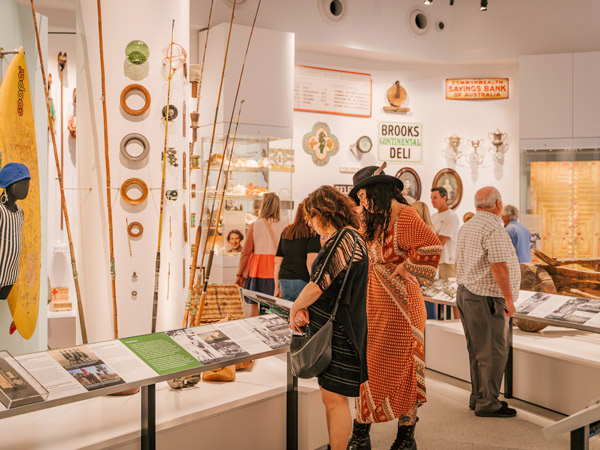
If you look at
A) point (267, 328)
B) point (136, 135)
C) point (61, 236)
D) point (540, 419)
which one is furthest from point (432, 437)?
point (61, 236)

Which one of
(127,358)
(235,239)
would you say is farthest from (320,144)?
(127,358)

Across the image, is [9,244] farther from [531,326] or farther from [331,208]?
[531,326]

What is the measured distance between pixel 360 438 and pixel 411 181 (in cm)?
682

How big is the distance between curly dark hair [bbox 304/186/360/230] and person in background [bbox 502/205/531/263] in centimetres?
367

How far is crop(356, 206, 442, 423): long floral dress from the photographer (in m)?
3.15

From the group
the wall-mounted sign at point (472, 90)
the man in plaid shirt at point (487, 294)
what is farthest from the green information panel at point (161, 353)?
the wall-mounted sign at point (472, 90)

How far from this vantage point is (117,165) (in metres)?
3.51

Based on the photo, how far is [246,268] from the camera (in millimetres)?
5641

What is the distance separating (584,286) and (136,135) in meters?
3.72

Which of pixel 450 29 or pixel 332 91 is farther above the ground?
pixel 450 29

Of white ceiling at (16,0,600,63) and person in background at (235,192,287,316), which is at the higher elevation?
white ceiling at (16,0,600,63)

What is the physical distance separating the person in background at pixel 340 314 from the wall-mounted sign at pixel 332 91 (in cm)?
638

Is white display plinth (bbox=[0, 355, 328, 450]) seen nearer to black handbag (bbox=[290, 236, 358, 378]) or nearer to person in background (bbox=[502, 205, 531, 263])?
black handbag (bbox=[290, 236, 358, 378])

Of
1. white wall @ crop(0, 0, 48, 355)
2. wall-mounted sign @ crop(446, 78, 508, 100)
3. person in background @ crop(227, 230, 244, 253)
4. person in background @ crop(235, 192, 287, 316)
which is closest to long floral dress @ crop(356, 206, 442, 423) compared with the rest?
white wall @ crop(0, 0, 48, 355)
